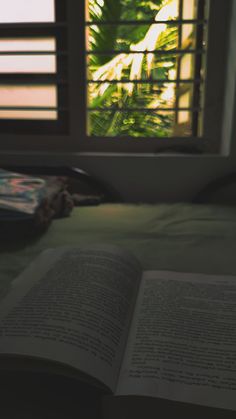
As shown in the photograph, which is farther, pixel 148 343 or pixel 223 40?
pixel 223 40

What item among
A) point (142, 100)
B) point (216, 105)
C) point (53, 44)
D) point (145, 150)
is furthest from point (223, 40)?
point (53, 44)

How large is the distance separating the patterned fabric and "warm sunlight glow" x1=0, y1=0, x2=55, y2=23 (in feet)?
2.17

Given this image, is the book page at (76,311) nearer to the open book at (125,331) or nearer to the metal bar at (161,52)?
the open book at (125,331)

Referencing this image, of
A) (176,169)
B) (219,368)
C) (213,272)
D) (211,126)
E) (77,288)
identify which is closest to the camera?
(219,368)

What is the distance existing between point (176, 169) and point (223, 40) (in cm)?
47

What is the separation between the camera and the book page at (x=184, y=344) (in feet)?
1.15

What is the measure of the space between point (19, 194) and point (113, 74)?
682 millimetres

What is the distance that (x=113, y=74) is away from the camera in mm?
1397

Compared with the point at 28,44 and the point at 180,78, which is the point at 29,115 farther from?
the point at 180,78

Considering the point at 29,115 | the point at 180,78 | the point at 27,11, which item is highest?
the point at 27,11

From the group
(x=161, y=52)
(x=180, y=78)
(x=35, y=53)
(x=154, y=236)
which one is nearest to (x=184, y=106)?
(x=180, y=78)

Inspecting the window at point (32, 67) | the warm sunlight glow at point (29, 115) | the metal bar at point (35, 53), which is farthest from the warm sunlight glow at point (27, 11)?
the warm sunlight glow at point (29, 115)

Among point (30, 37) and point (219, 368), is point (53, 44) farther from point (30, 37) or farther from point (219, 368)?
point (219, 368)

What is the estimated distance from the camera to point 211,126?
1.42 meters
